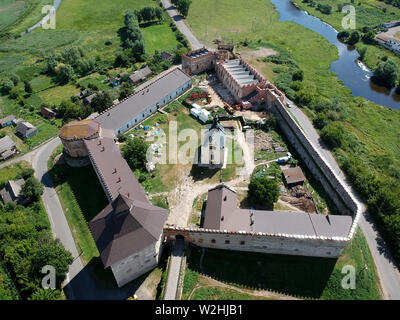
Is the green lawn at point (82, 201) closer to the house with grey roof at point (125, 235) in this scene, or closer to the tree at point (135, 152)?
the tree at point (135, 152)

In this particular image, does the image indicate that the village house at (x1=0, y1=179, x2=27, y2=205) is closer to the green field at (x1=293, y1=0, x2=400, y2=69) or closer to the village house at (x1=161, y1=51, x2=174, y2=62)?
the village house at (x1=161, y1=51, x2=174, y2=62)

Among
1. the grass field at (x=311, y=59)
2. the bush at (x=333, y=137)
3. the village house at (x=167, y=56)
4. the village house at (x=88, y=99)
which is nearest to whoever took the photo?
the bush at (x=333, y=137)

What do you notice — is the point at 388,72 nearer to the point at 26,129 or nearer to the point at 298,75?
the point at 298,75

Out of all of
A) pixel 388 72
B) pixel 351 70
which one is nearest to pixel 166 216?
pixel 388 72

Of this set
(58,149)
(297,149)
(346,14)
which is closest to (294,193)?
(297,149)

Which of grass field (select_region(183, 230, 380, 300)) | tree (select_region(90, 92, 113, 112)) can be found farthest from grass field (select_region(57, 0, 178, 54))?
grass field (select_region(183, 230, 380, 300))

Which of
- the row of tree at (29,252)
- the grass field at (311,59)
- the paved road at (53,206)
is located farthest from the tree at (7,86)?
the grass field at (311,59)

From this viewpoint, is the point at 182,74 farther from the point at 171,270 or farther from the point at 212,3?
the point at 212,3
